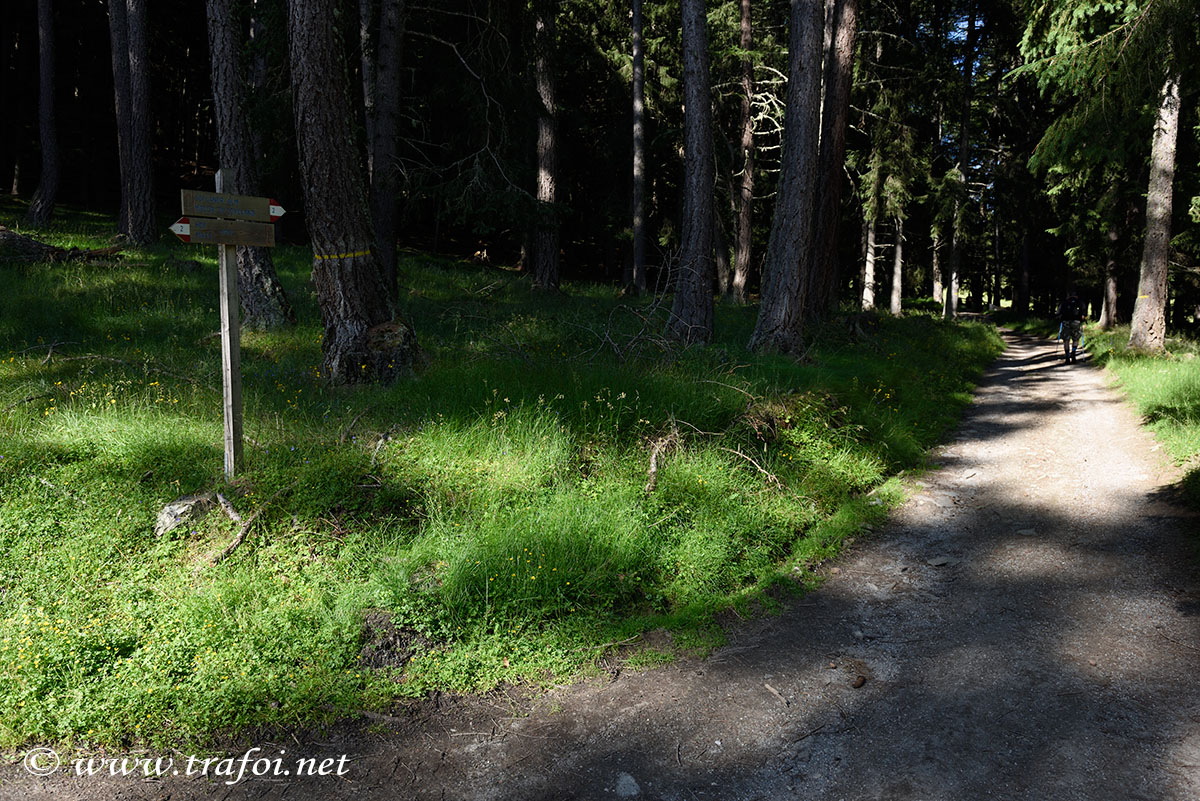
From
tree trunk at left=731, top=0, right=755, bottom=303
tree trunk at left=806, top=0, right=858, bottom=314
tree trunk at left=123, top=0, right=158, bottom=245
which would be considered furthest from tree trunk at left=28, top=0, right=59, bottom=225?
tree trunk at left=731, top=0, right=755, bottom=303

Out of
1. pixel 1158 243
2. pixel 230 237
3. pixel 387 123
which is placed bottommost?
pixel 230 237

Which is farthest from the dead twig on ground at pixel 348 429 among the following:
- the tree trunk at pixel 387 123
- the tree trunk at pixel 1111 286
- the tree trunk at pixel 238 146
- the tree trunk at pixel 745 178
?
the tree trunk at pixel 1111 286

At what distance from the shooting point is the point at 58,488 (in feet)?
17.4

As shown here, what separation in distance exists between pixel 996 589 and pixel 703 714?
278 cm

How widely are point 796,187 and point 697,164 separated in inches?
65.0

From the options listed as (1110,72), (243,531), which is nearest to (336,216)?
(243,531)

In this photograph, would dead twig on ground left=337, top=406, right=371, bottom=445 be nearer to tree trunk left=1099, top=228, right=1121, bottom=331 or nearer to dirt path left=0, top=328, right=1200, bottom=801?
dirt path left=0, top=328, right=1200, bottom=801

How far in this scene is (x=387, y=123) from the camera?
1236 cm

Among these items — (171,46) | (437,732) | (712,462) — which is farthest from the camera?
(171,46)

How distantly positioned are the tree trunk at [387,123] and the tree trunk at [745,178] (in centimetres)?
1258

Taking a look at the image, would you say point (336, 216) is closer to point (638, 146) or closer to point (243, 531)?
point (243, 531)

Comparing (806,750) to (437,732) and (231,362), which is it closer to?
(437,732)

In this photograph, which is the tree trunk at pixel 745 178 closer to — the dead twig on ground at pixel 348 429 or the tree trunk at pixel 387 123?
the tree trunk at pixel 387 123


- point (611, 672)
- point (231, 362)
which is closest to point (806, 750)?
point (611, 672)
